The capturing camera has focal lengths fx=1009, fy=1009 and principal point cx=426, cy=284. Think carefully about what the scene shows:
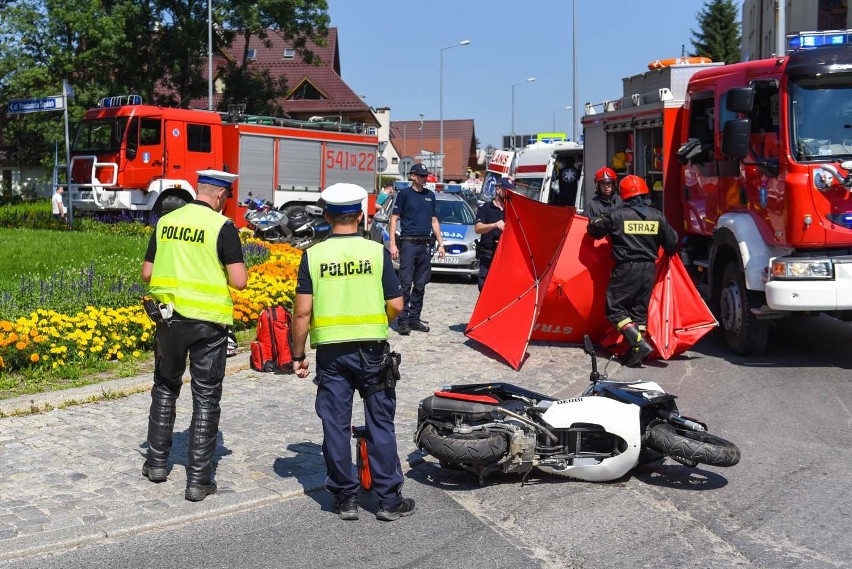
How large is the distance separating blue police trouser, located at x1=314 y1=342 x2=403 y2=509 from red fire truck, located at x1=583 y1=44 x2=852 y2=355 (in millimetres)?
5242

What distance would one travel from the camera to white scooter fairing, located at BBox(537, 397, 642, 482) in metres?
5.93

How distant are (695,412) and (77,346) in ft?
17.7

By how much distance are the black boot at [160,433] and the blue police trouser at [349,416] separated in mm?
1157

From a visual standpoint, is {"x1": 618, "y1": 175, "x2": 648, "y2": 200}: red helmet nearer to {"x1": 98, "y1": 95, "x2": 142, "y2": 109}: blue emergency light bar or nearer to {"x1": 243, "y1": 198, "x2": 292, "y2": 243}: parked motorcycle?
{"x1": 243, "y1": 198, "x2": 292, "y2": 243}: parked motorcycle

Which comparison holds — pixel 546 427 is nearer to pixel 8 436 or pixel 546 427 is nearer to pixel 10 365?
pixel 8 436

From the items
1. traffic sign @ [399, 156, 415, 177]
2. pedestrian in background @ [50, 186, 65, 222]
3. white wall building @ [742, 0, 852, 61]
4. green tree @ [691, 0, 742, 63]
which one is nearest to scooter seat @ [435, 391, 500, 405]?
pedestrian in background @ [50, 186, 65, 222]

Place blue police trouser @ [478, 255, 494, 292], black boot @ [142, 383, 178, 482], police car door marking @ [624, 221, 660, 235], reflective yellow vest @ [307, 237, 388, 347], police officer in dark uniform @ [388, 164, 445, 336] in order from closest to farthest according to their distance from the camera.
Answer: reflective yellow vest @ [307, 237, 388, 347], black boot @ [142, 383, 178, 482], police car door marking @ [624, 221, 660, 235], police officer in dark uniform @ [388, 164, 445, 336], blue police trouser @ [478, 255, 494, 292]

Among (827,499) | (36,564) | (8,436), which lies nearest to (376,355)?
(36,564)

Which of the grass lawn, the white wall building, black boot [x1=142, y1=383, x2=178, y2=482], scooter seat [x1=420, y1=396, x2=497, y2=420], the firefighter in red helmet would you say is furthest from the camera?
the white wall building

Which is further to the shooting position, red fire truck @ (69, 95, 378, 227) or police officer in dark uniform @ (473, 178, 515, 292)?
red fire truck @ (69, 95, 378, 227)

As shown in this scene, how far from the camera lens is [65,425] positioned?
24.5 feet

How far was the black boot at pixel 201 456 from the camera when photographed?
19.1ft

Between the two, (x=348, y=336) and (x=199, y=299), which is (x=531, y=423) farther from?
(x=199, y=299)

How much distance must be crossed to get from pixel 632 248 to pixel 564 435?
168 inches
